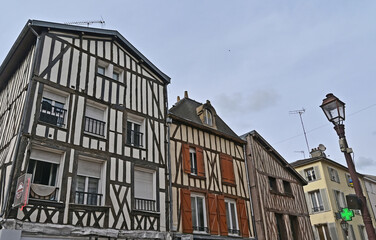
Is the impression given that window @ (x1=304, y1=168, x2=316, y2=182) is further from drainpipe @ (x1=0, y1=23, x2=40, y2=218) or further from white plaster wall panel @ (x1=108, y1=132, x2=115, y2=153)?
drainpipe @ (x1=0, y1=23, x2=40, y2=218)

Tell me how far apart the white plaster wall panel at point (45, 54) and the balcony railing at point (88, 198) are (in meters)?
3.56

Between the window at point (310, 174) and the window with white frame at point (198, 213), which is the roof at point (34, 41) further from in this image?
the window at point (310, 174)

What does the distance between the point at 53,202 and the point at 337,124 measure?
255 inches

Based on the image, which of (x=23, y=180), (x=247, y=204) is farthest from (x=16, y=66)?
(x=247, y=204)

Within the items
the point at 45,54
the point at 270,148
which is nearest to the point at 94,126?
the point at 45,54

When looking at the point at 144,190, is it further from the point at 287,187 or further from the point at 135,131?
the point at 287,187

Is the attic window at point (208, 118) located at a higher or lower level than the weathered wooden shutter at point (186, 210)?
higher

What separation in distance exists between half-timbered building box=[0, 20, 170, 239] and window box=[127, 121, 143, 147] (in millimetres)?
35

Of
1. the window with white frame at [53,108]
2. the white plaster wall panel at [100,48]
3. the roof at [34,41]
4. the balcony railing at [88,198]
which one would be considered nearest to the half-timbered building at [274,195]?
the roof at [34,41]

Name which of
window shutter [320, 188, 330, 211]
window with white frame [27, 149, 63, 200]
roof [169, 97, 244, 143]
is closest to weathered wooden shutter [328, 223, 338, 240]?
window shutter [320, 188, 330, 211]

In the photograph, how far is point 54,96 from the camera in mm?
9164

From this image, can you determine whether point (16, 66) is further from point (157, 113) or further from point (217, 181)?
point (217, 181)

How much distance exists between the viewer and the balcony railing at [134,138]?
10.5m

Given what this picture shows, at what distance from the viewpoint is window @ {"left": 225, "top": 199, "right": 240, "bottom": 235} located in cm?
1216
